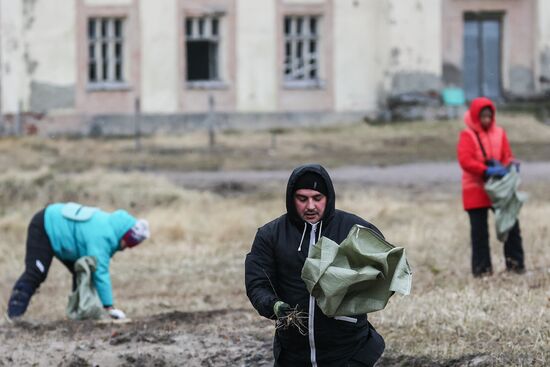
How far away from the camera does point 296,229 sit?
634 cm

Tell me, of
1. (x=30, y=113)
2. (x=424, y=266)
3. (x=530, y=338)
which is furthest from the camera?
(x=30, y=113)

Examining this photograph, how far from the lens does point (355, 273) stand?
20.1ft

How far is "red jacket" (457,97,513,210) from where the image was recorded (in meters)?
11.5

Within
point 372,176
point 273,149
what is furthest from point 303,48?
point 372,176

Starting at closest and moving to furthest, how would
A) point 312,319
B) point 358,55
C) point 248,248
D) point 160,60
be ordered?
point 312,319 < point 248,248 < point 160,60 < point 358,55

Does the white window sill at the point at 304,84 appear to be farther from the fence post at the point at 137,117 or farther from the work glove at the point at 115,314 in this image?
the work glove at the point at 115,314

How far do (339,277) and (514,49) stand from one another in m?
26.0

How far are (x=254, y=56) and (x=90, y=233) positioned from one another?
20127mm

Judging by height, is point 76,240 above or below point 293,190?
below

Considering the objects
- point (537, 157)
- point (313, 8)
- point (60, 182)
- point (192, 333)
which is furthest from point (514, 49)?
point (192, 333)

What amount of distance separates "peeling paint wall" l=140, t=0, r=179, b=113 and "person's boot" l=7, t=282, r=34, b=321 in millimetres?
18930

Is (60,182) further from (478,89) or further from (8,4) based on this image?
(478,89)

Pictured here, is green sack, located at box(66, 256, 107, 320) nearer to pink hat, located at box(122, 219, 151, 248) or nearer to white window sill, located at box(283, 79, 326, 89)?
pink hat, located at box(122, 219, 151, 248)

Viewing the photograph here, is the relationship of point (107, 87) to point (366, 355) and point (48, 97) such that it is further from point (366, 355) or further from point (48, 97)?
point (366, 355)
